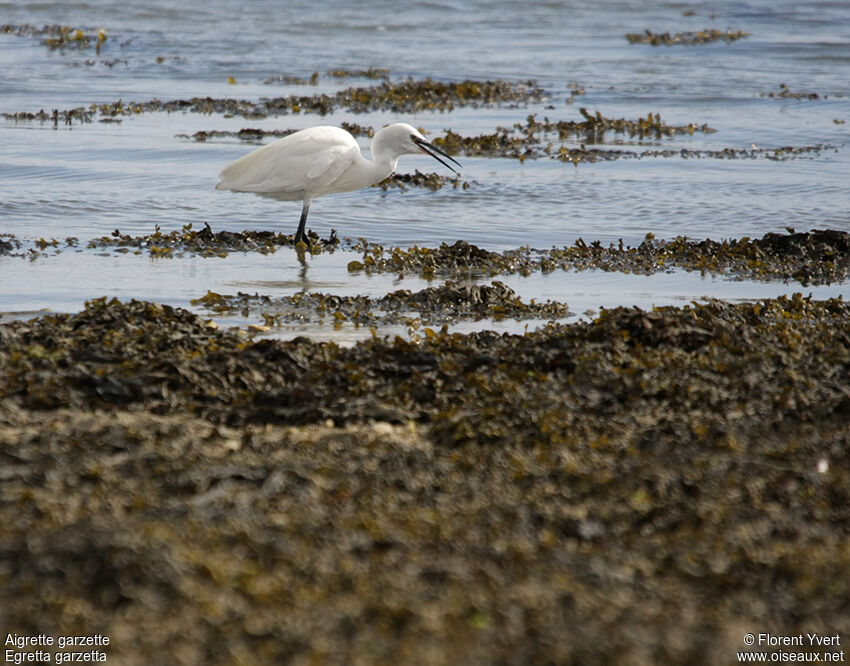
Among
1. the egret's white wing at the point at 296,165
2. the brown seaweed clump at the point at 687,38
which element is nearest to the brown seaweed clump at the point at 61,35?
the brown seaweed clump at the point at 687,38

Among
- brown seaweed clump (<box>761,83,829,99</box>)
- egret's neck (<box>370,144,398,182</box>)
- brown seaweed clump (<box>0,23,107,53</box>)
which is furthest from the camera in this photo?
brown seaweed clump (<box>0,23,107,53</box>)

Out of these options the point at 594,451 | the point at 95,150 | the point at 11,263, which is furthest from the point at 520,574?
the point at 95,150

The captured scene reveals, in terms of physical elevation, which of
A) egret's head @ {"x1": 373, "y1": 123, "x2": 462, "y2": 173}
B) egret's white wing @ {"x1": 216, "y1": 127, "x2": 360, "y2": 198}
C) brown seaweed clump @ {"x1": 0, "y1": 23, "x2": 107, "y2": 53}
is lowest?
egret's white wing @ {"x1": 216, "y1": 127, "x2": 360, "y2": 198}

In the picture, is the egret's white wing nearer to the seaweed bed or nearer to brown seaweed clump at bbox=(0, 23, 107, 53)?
the seaweed bed

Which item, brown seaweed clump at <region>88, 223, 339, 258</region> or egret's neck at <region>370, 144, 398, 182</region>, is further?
egret's neck at <region>370, 144, 398, 182</region>

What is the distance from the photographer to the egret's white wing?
345 inches

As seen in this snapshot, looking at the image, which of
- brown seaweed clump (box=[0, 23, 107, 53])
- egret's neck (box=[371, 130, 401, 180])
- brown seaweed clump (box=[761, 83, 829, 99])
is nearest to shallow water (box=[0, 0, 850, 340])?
brown seaweed clump (box=[761, 83, 829, 99])

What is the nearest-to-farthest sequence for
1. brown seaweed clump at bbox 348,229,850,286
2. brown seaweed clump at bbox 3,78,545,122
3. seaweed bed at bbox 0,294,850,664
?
seaweed bed at bbox 0,294,850,664, brown seaweed clump at bbox 348,229,850,286, brown seaweed clump at bbox 3,78,545,122

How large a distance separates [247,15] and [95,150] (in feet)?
51.4

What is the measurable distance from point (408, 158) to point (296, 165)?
4.33 meters

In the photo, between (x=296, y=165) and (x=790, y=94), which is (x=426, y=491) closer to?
(x=296, y=165)

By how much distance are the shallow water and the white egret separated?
18.5 inches

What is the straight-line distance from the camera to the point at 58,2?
26.2 m

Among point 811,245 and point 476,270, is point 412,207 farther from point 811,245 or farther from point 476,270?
point 811,245
